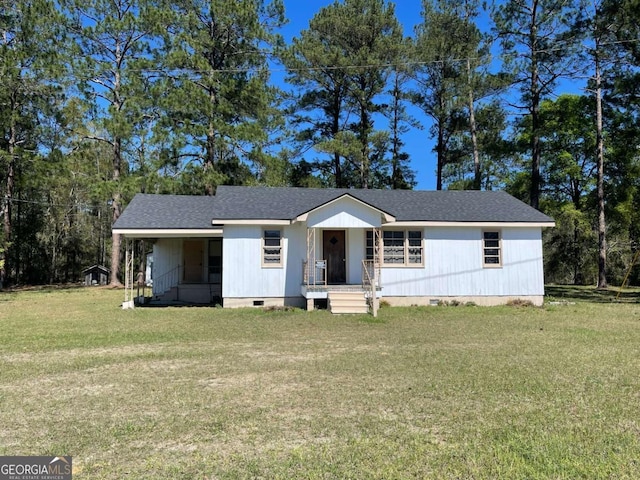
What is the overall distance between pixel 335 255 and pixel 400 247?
2353mm

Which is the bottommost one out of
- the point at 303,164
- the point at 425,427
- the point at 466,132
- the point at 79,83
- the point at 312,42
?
the point at 425,427

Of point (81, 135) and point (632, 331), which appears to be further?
point (81, 135)

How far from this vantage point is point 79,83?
82.2 feet

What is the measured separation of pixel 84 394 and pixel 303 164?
2444 centimetres

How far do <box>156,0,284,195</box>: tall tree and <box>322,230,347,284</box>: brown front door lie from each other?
10.6 metres

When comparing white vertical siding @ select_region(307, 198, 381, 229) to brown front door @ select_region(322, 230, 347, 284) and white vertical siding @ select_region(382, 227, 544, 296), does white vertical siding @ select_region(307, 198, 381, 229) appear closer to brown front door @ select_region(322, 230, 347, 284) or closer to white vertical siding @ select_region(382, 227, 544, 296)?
brown front door @ select_region(322, 230, 347, 284)

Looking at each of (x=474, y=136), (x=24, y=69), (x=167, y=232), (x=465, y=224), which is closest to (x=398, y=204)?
(x=465, y=224)

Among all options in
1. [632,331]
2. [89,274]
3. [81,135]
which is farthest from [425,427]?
[89,274]

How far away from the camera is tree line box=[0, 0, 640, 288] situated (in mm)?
23875

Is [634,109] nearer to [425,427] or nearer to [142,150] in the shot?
[425,427]

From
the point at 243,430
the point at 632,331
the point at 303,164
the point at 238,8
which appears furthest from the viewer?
the point at 303,164

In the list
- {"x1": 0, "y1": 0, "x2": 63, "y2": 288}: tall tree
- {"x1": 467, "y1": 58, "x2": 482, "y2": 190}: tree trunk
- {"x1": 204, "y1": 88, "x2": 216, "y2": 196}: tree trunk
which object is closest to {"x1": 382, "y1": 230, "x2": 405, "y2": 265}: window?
{"x1": 467, "y1": 58, "x2": 482, "y2": 190}: tree trunk

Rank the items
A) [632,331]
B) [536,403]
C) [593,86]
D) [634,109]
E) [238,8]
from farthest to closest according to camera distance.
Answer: [238,8]
[593,86]
[634,109]
[632,331]
[536,403]

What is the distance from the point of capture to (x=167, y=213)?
1719 centimetres
